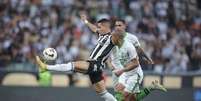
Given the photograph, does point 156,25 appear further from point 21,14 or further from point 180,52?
point 21,14

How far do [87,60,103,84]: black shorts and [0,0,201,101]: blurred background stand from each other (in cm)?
307

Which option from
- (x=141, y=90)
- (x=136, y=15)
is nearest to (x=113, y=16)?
(x=136, y=15)

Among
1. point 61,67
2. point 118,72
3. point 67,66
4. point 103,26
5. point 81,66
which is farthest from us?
point 103,26

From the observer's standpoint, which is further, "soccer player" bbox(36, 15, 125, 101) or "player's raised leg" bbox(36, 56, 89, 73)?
"soccer player" bbox(36, 15, 125, 101)

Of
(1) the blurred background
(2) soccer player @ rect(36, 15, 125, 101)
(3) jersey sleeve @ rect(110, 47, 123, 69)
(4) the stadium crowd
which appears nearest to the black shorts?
(2) soccer player @ rect(36, 15, 125, 101)

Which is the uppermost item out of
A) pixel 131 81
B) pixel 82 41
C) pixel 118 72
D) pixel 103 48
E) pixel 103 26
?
pixel 103 26

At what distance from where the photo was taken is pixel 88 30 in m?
24.0

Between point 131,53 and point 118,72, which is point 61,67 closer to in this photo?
point 118,72

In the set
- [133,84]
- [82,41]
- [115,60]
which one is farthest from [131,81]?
[82,41]

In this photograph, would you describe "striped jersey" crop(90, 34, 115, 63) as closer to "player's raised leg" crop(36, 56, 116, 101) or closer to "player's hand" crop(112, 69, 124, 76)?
"player's raised leg" crop(36, 56, 116, 101)

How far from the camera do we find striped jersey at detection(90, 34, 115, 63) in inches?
619

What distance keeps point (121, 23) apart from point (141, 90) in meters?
1.70

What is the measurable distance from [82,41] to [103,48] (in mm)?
7677

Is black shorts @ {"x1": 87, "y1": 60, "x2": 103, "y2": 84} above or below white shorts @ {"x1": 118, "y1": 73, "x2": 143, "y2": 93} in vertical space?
above
